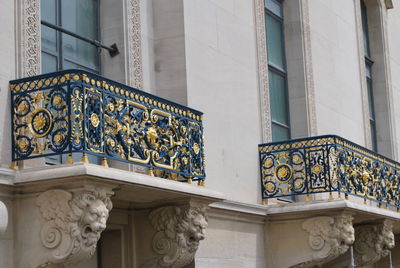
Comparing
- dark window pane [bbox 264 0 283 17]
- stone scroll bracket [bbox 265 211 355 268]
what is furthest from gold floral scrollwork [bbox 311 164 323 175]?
dark window pane [bbox 264 0 283 17]

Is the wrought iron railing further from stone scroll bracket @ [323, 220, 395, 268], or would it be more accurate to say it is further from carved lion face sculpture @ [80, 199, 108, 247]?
stone scroll bracket @ [323, 220, 395, 268]

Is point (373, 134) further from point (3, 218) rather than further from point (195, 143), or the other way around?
point (3, 218)

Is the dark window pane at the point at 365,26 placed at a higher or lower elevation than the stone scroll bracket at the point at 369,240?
higher

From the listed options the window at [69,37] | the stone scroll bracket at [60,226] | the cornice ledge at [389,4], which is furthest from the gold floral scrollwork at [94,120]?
the cornice ledge at [389,4]

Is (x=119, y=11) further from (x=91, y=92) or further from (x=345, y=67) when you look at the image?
(x=345, y=67)

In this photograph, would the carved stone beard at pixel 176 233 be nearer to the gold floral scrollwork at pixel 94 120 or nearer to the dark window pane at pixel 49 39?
A: the gold floral scrollwork at pixel 94 120

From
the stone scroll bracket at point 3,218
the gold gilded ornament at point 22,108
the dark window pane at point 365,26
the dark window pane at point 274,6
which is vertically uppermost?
the dark window pane at point 365,26

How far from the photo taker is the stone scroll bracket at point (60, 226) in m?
9.91

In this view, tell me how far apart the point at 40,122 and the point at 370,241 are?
29.4 ft

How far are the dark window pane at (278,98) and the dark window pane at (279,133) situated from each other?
0.45ft

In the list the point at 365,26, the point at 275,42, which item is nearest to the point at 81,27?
the point at 275,42

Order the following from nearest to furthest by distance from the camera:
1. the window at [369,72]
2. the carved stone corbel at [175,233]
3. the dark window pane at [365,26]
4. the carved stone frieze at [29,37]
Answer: the carved stone frieze at [29,37], the carved stone corbel at [175,233], the window at [369,72], the dark window pane at [365,26]

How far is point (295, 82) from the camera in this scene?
57.7ft

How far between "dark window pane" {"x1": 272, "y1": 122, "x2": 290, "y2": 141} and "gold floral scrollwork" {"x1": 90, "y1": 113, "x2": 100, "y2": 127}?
267 inches
